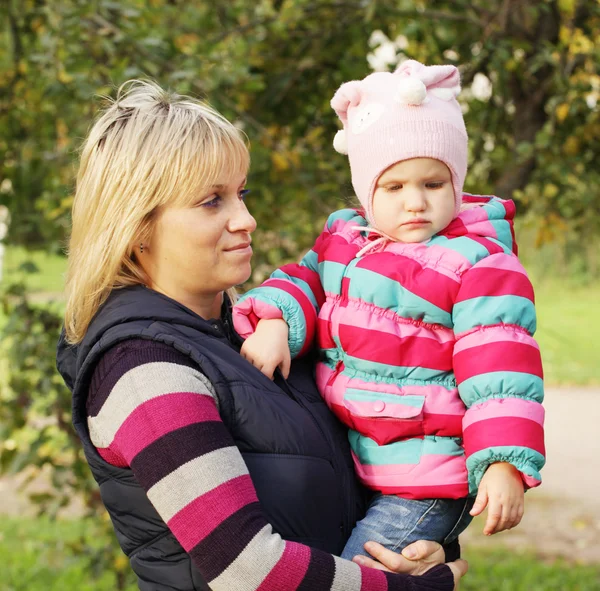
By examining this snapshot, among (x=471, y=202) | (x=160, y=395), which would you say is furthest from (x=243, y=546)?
(x=471, y=202)

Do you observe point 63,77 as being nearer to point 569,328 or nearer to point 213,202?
point 213,202

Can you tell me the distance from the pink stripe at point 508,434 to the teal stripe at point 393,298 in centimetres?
23

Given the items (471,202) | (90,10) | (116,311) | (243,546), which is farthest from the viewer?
(90,10)

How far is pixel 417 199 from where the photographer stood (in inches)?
75.1

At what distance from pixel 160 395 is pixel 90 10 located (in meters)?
2.30

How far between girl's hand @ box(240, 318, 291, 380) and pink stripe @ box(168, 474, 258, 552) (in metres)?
0.35

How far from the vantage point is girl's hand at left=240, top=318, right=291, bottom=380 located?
1840 millimetres

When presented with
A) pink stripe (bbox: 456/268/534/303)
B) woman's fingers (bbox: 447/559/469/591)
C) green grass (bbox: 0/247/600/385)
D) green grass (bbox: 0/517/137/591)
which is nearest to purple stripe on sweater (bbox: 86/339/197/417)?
pink stripe (bbox: 456/268/534/303)

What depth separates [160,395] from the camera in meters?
1.56

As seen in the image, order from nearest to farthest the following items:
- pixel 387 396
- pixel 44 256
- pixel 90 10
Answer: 1. pixel 387 396
2. pixel 90 10
3. pixel 44 256

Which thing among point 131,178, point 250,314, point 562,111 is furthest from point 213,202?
point 562,111

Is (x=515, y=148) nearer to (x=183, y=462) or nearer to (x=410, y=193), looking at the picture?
(x=410, y=193)

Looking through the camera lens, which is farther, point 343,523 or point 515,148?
point 515,148

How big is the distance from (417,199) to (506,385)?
0.43 meters
